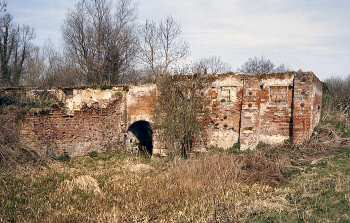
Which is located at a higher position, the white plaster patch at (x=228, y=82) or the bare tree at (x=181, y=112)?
the white plaster patch at (x=228, y=82)

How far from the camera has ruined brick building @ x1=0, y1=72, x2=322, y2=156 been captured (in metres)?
13.6

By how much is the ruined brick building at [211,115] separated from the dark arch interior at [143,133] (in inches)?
26.0

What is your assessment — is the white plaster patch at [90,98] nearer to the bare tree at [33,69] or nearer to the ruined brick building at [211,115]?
the ruined brick building at [211,115]

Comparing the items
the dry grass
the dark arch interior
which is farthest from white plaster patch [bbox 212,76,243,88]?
the dry grass

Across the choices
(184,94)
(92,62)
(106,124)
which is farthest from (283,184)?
(92,62)

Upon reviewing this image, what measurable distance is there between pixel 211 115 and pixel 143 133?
11.5ft

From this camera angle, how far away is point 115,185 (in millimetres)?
9055

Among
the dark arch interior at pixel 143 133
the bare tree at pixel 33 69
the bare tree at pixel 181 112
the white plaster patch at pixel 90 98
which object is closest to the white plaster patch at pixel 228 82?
the bare tree at pixel 181 112

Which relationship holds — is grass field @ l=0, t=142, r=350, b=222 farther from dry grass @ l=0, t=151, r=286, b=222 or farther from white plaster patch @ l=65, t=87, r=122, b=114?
white plaster patch @ l=65, t=87, r=122, b=114

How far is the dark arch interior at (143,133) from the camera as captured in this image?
16.1 m

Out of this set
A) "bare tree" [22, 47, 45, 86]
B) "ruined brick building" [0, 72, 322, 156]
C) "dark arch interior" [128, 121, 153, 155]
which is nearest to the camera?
"ruined brick building" [0, 72, 322, 156]

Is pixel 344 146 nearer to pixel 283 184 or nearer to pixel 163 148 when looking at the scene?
pixel 283 184

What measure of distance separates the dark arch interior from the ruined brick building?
0.66 m

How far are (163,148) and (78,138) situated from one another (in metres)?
3.34
